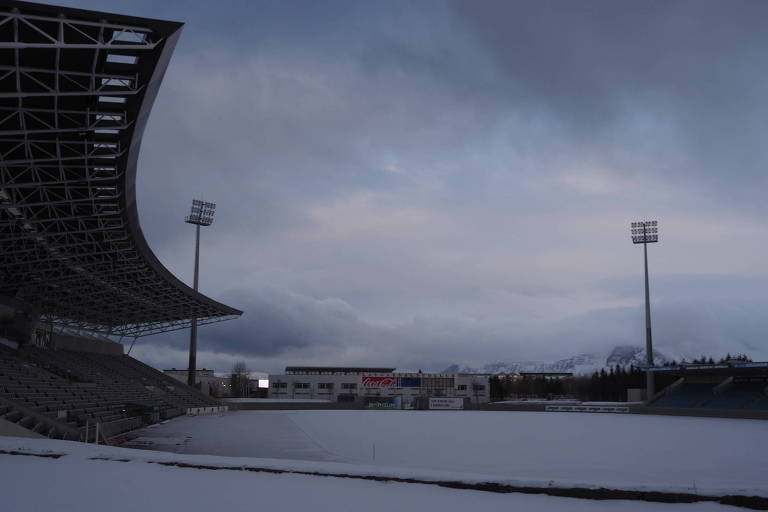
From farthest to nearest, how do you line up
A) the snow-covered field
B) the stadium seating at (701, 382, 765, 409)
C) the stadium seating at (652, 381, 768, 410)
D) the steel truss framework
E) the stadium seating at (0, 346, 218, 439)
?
1. the stadium seating at (701, 382, 765, 409)
2. the stadium seating at (652, 381, 768, 410)
3. the stadium seating at (0, 346, 218, 439)
4. the steel truss framework
5. the snow-covered field

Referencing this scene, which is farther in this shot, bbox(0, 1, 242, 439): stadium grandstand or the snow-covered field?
bbox(0, 1, 242, 439): stadium grandstand

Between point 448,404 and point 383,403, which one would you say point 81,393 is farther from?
point 383,403

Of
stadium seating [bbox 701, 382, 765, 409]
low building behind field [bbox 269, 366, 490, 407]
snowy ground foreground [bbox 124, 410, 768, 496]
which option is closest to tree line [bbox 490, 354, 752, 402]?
stadium seating [bbox 701, 382, 765, 409]

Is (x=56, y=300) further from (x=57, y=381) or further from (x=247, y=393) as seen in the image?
(x=247, y=393)

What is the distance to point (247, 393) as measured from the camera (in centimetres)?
12975

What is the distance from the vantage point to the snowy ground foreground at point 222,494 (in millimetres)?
10328

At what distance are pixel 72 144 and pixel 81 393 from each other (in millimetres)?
20030

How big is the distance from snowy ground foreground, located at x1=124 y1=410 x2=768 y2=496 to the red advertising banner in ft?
210

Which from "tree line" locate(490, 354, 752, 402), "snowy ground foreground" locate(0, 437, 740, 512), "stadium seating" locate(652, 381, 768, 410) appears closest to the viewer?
"snowy ground foreground" locate(0, 437, 740, 512)

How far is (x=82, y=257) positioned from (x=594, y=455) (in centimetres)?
3350

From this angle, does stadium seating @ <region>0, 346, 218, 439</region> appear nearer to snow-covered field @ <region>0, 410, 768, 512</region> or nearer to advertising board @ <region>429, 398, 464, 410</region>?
snow-covered field @ <region>0, 410, 768, 512</region>

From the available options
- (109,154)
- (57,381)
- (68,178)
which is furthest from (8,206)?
(57,381)

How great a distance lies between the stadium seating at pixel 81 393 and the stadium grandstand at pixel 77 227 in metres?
0.14

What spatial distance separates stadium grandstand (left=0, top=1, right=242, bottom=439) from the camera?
17625 millimetres
